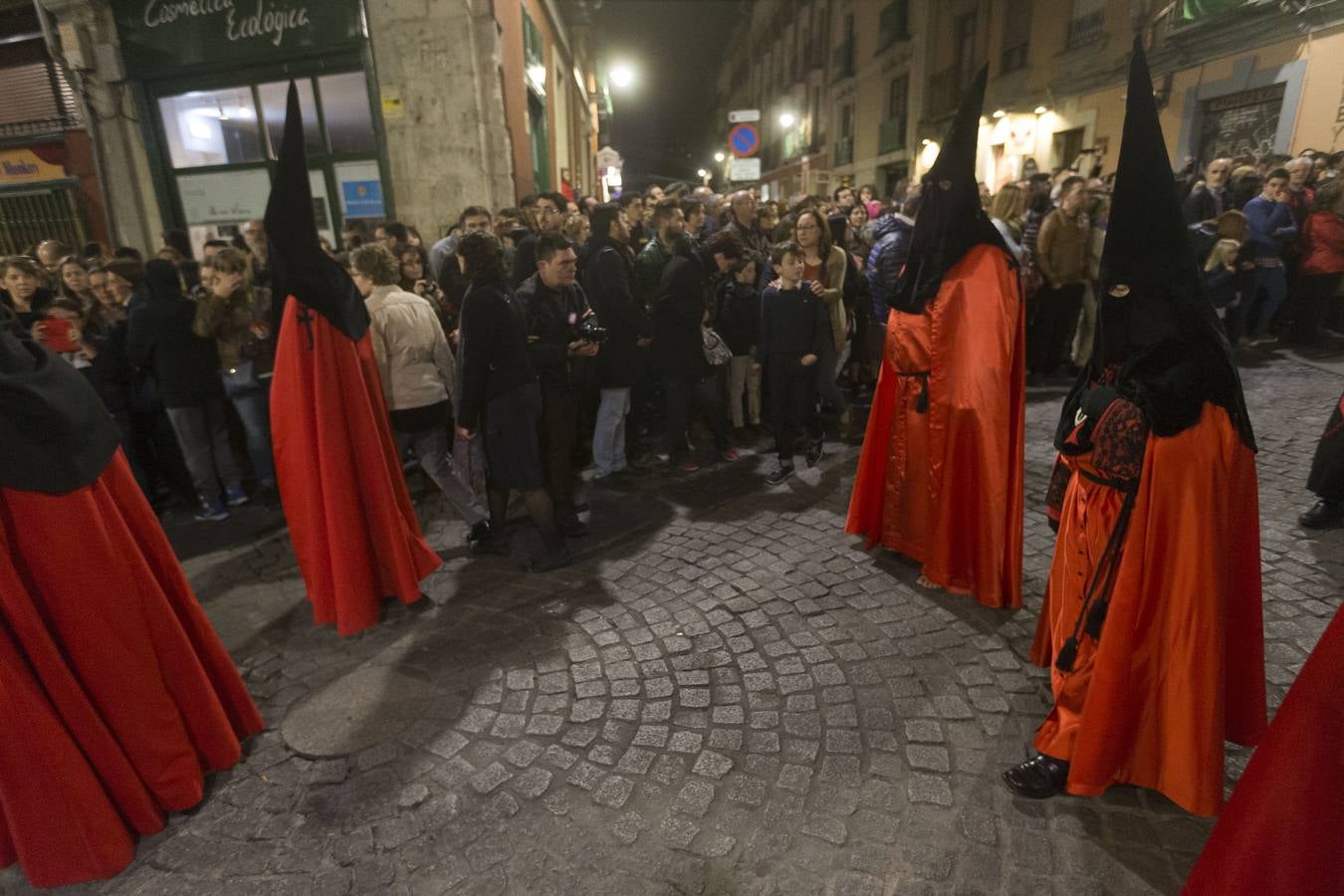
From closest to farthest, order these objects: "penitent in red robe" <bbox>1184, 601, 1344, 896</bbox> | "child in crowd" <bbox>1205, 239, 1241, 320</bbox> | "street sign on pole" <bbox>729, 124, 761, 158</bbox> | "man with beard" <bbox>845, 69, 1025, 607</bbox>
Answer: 1. "penitent in red robe" <bbox>1184, 601, 1344, 896</bbox>
2. "man with beard" <bbox>845, 69, 1025, 607</bbox>
3. "child in crowd" <bbox>1205, 239, 1241, 320</bbox>
4. "street sign on pole" <bbox>729, 124, 761, 158</bbox>

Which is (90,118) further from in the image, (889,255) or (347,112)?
(889,255)

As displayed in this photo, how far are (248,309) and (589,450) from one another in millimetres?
2971

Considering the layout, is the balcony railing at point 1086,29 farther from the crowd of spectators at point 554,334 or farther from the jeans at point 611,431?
the jeans at point 611,431

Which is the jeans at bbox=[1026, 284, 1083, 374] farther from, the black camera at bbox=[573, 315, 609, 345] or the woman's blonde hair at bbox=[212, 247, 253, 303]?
the woman's blonde hair at bbox=[212, 247, 253, 303]

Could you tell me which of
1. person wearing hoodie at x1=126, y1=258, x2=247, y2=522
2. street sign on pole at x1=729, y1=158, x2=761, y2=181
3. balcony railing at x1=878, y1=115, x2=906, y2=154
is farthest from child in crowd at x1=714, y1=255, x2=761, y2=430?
balcony railing at x1=878, y1=115, x2=906, y2=154

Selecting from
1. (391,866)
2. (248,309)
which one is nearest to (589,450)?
(248,309)

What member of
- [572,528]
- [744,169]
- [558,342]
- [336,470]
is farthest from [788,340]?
[744,169]

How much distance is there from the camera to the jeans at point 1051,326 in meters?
8.01

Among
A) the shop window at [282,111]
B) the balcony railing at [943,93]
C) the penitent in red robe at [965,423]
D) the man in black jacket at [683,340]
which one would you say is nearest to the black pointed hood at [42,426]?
the penitent in red robe at [965,423]

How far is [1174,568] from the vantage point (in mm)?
2355

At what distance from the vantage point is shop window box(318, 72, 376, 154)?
9742 millimetres

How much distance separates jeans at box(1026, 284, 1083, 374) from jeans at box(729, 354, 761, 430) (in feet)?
11.6

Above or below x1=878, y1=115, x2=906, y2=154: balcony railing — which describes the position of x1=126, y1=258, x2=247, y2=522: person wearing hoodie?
below

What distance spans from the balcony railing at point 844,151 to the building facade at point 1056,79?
78 mm
